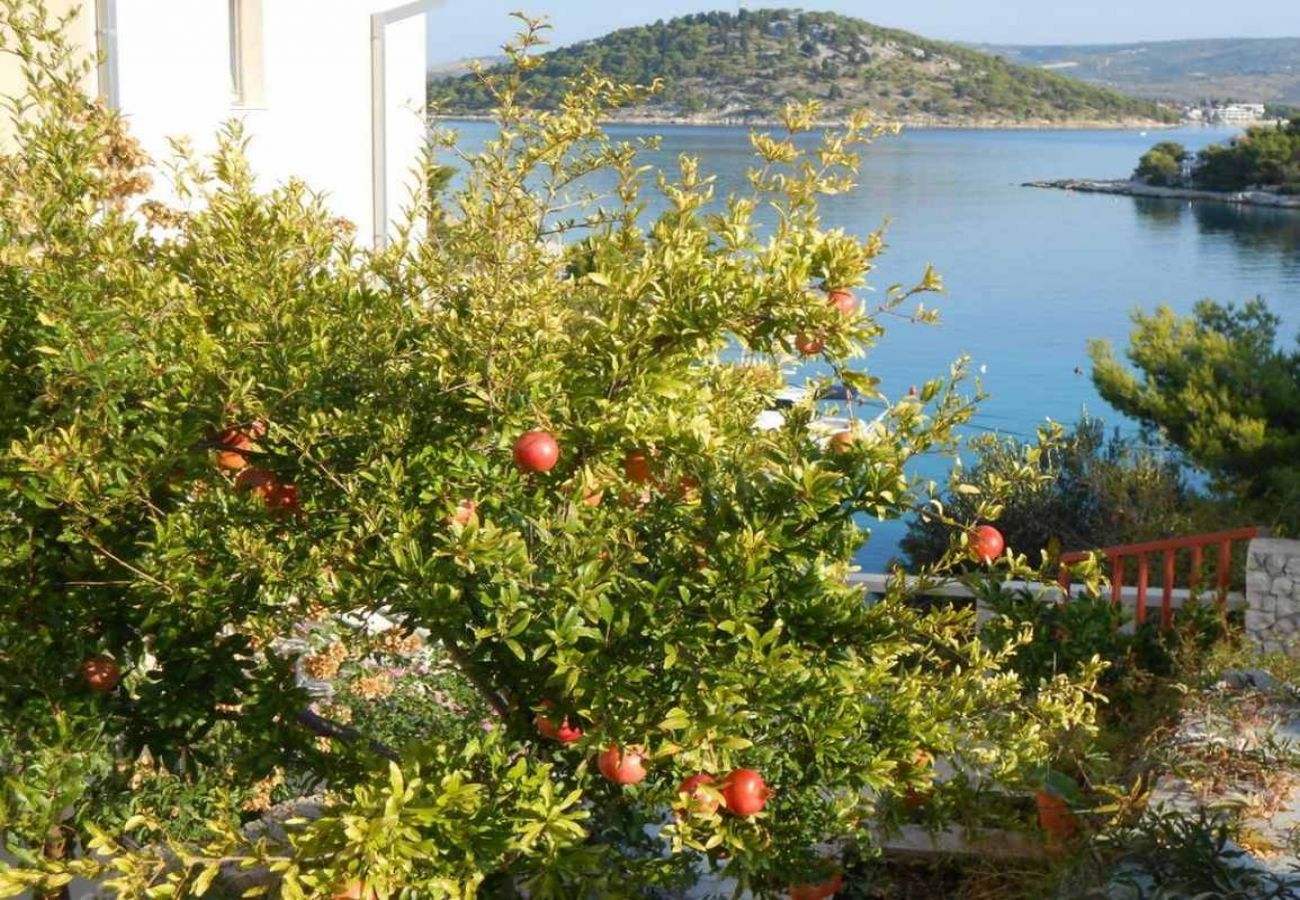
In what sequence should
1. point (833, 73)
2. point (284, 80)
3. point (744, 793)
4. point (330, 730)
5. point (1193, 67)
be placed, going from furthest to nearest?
point (1193, 67) < point (833, 73) < point (284, 80) < point (330, 730) < point (744, 793)

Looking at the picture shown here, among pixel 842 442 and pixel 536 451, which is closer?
pixel 536 451

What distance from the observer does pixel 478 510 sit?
8.93 feet

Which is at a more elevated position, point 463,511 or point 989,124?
point 989,124

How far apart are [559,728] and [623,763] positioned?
0.21 m

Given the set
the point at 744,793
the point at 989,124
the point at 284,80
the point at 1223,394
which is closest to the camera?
the point at 744,793

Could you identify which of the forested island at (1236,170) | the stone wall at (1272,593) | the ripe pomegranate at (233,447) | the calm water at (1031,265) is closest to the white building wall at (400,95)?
the stone wall at (1272,593)

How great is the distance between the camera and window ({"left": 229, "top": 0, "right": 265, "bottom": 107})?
28.7 feet

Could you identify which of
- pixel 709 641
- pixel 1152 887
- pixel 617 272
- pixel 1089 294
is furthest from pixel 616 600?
pixel 1089 294

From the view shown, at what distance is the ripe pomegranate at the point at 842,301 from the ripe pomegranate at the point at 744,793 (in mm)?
856

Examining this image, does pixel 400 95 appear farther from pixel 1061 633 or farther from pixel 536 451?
pixel 536 451

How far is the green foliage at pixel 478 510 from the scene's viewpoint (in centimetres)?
252

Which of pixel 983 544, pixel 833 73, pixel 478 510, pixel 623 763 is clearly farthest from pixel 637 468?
pixel 833 73

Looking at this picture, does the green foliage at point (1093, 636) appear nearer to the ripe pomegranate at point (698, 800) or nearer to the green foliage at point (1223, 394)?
the ripe pomegranate at point (698, 800)

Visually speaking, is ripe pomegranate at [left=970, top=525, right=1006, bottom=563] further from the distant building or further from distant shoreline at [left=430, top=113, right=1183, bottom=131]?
the distant building
